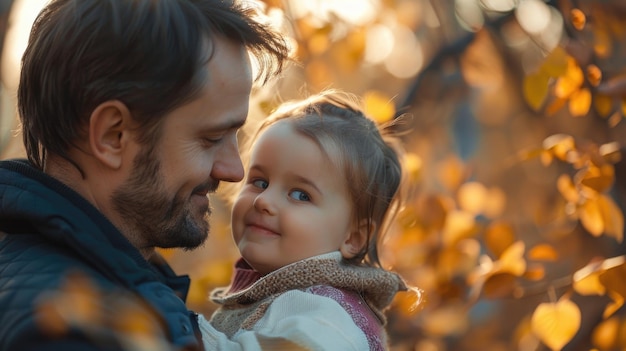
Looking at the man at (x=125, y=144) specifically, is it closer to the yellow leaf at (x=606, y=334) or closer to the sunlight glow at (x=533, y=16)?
the yellow leaf at (x=606, y=334)

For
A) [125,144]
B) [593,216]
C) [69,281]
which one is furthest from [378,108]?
[69,281]

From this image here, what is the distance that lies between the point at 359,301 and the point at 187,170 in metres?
0.54

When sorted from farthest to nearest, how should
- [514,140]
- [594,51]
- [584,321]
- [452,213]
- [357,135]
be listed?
[514,140] < [452,213] < [584,321] < [594,51] < [357,135]

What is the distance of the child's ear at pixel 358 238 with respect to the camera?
2.67 metres

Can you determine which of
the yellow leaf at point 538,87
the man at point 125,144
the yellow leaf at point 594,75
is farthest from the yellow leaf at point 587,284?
the man at point 125,144

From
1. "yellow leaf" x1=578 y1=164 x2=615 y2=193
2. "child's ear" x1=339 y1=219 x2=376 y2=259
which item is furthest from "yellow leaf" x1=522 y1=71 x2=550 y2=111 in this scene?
"child's ear" x1=339 y1=219 x2=376 y2=259

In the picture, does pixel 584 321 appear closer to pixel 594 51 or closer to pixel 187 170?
pixel 594 51

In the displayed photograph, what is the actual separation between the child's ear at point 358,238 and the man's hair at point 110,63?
650 mm

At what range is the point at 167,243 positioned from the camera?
7.78 ft

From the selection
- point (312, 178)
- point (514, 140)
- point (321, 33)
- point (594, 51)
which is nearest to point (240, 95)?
point (312, 178)

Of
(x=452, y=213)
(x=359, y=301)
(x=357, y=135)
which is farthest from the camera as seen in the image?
(x=452, y=213)

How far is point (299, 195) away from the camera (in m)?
2.60

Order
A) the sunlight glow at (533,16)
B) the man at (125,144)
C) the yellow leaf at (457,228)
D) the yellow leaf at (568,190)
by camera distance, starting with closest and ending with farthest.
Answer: the man at (125,144) < the yellow leaf at (568,190) < the yellow leaf at (457,228) < the sunlight glow at (533,16)

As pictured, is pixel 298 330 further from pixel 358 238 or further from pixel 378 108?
pixel 378 108
